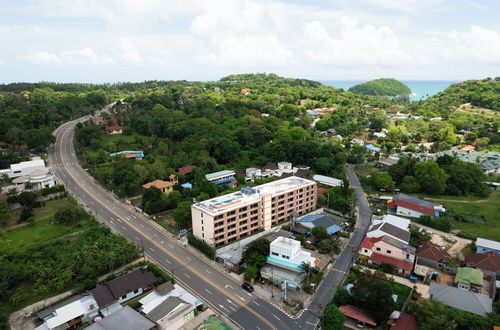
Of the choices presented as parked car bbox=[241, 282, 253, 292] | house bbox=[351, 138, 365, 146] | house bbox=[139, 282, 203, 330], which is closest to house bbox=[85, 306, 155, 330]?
house bbox=[139, 282, 203, 330]

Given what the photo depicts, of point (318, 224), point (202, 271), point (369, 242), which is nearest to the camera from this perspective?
point (202, 271)

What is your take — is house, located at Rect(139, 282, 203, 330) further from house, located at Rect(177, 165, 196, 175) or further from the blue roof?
the blue roof

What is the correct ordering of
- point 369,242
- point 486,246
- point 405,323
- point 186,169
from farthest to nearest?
1. point 186,169
2. point 369,242
3. point 486,246
4. point 405,323

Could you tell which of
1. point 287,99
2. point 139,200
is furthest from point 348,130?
point 139,200

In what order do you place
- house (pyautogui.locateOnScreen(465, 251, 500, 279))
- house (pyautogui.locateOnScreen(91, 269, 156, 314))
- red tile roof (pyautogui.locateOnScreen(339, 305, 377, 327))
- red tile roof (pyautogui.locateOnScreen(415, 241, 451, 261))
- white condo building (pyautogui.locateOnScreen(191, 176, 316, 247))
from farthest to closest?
white condo building (pyautogui.locateOnScreen(191, 176, 316, 247)) → red tile roof (pyautogui.locateOnScreen(415, 241, 451, 261)) → house (pyautogui.locateOnScreen(465, 251, 500, 279)) → house (pyautogui.locateOnScreen(91, 269, 156, 314)) → red tile roof (pyautogui.locateOnScreen(339, 305, 377, 327))

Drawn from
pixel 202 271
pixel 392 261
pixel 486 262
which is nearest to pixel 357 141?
pixel 486 262

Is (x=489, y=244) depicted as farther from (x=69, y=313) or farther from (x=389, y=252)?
(x=69, y=313)

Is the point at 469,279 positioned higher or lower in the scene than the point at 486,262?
higher
